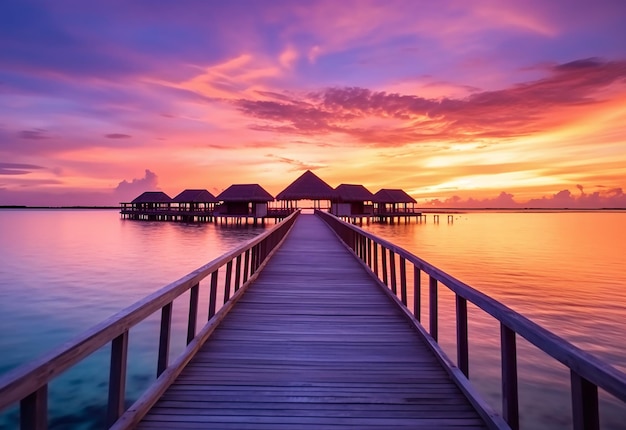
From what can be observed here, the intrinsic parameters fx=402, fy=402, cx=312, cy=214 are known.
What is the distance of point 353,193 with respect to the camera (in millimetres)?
53281

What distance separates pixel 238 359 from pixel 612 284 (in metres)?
18.9

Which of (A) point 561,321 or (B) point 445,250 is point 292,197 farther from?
(A) point 561,321

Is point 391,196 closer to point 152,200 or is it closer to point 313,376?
point 152,200

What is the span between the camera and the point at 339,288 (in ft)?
23.4

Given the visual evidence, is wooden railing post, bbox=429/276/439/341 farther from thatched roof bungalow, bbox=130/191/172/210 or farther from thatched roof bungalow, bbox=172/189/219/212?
thatched roof bungalow, bbox=130/191/172/210

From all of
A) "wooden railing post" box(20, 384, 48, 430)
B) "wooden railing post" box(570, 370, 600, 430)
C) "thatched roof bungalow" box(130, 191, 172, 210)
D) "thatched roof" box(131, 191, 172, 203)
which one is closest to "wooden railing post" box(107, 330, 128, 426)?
"wooden railing post" box(20, 384, 48, 430)

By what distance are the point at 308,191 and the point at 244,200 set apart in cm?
1206

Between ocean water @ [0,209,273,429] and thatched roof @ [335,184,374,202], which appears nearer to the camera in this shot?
ocean water @ [0,209,273,429]

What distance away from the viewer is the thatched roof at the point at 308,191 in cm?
4238

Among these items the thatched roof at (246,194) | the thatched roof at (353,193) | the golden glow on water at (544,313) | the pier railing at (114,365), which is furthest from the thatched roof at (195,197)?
the pier railing at (114,365)

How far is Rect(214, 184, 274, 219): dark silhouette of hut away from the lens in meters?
51.4

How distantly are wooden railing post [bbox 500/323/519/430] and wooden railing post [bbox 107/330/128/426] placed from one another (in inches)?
89.9

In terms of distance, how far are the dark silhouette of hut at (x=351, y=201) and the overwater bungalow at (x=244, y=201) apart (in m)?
8.98

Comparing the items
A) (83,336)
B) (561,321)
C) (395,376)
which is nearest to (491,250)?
(561,321)
